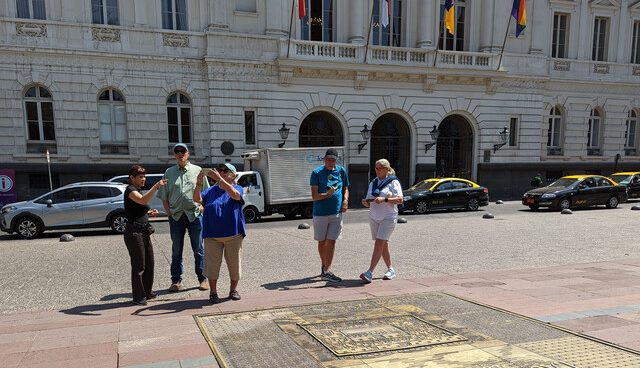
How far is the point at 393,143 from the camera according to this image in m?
26.2

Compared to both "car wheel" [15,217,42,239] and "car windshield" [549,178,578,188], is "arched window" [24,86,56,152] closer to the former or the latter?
"car wheel" [15,217,42,239]

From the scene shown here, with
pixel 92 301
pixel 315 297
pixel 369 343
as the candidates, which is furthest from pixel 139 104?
pixel 369 343

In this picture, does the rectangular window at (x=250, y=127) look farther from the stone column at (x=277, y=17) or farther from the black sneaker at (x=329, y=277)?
the black sneaker at (x=329, y=277)

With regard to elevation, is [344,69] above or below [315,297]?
above

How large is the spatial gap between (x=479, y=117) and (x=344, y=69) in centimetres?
931

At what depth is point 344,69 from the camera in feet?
75.0

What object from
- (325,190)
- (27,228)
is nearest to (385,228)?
(325,190)

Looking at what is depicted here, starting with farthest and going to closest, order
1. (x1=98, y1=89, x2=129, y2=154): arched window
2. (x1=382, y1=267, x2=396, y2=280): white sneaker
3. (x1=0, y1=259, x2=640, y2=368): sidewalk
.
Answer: (x1=98, y1=89, x2=129, y2=154): arched window < (x1=382, y1=267, x2=396, y2=280): white sneaker < (x1=0, y1=259, x2=640, y2=368): sidewalk

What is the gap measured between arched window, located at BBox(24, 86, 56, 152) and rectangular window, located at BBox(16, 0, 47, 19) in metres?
3.26

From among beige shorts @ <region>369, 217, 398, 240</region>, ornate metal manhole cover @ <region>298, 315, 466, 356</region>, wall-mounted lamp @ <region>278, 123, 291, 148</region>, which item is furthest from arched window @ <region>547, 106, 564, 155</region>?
ornate metal manhole cover @ <region>298, 315, 466, 356</region>

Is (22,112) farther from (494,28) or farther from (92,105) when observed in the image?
(494,28)

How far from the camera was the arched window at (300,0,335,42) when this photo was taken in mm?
23656

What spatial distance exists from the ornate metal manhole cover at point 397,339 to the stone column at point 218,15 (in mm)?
19123

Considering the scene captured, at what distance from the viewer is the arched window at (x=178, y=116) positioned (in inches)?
837
